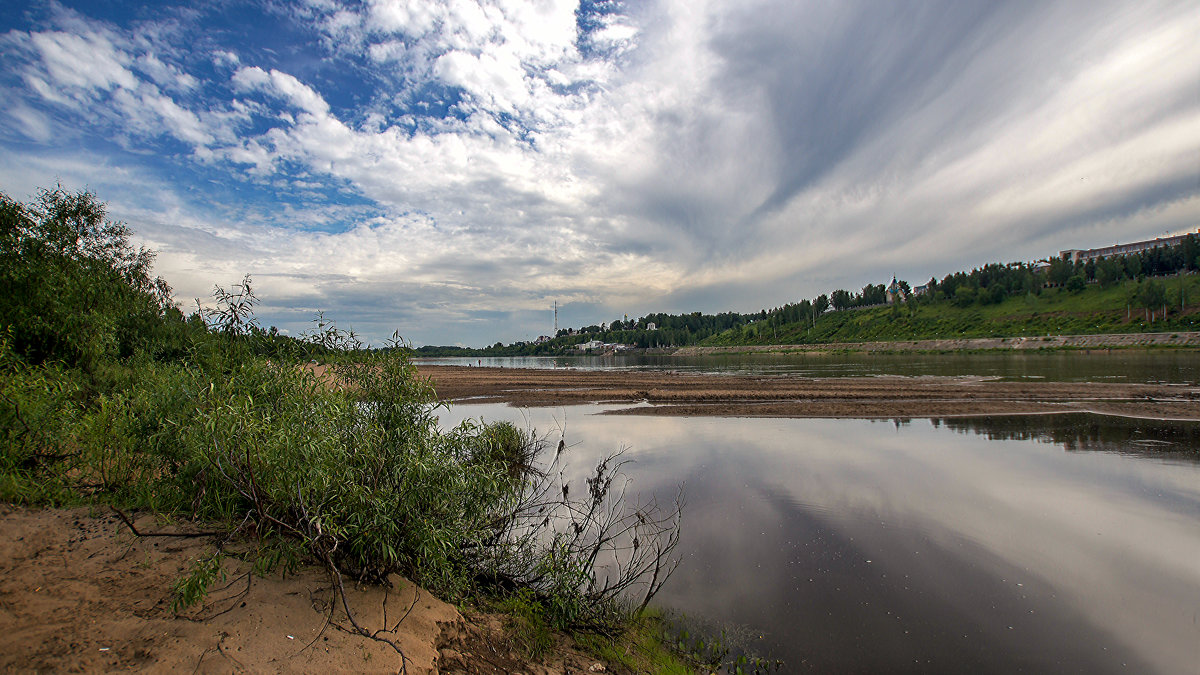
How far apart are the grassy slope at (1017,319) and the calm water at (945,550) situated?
362 feet

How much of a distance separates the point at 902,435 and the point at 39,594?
81.6 ft

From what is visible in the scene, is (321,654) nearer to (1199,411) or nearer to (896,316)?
(1199,411)

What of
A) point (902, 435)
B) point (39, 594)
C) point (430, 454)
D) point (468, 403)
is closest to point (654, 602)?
point (430, 454)

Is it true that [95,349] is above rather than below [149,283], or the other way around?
below

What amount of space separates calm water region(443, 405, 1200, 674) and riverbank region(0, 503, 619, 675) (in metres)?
3.78

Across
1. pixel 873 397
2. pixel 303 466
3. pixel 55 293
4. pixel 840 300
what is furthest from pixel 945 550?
pixel 840 300

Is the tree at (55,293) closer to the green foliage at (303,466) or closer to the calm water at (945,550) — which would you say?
the green foliage at (303,466)

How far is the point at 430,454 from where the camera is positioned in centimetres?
607

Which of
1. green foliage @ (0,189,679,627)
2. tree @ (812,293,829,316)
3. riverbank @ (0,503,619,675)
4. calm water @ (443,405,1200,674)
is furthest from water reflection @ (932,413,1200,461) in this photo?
tree @ (812,293,829,316)

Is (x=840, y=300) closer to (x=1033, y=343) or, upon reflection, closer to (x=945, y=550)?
(x=1033, y=343)

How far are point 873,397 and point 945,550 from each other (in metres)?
26.1

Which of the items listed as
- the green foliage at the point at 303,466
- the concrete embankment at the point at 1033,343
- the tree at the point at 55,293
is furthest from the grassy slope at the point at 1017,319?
the tree at the point at 55,293

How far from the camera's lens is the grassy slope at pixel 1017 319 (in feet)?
313

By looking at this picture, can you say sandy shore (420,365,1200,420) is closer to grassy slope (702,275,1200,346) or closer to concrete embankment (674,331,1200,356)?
concrete embankment (674,331,1200,356)
